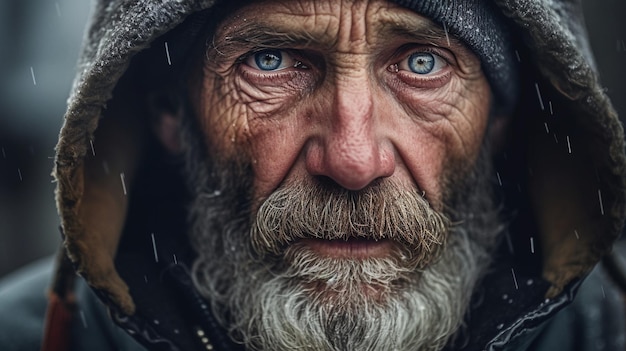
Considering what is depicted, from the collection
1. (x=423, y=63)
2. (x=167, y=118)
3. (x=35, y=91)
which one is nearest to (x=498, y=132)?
(x=423, y=63)

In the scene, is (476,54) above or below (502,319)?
above

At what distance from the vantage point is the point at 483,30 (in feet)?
8.05

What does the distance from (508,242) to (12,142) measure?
196 inches

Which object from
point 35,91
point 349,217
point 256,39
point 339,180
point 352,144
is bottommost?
point 35,91

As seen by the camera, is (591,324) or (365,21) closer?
(365,21)

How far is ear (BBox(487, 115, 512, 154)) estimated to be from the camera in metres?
2.82

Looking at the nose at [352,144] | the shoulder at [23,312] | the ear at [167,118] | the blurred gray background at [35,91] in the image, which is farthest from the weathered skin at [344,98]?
the blurred gray background at [35,91]

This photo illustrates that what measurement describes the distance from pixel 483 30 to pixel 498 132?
523 millimetres

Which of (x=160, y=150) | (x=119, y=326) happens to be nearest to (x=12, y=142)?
(x=160, y=150)

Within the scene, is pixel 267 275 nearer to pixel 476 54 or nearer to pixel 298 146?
pixel 298 146

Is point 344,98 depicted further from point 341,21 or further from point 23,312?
point 23,312

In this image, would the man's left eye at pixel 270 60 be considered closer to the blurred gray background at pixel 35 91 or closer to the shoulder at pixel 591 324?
the shoulder at pixel 591 324

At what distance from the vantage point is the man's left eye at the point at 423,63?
2.48m

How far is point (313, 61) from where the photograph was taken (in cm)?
246
